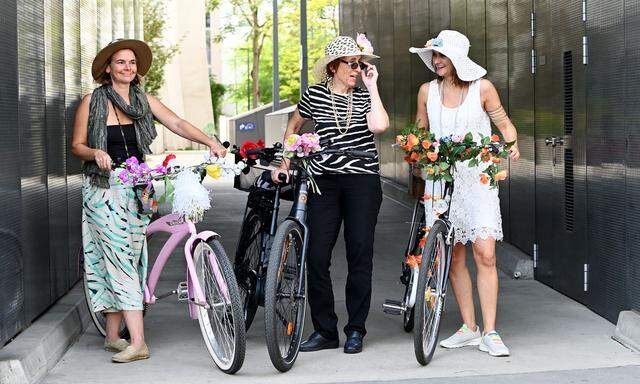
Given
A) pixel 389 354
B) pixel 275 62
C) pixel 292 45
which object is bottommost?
pixel 389 354

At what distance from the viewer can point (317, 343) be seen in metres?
7.09

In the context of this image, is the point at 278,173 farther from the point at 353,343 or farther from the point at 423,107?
the point at 353,343

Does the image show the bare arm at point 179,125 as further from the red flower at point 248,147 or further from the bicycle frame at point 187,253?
the bicycle frame at point 187,253

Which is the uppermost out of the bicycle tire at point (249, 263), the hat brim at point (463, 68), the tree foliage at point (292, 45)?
the tree foliage at point (292, 45)

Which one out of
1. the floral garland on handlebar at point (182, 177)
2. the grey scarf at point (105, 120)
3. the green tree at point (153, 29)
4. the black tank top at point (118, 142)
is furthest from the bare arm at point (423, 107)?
the green tree at point (153, 29)

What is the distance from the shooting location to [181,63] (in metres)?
72.5

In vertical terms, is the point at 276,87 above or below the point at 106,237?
above

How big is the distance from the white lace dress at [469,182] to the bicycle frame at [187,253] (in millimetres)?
1372

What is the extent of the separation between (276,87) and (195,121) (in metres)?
33.4

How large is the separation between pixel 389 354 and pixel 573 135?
2508 millimetres

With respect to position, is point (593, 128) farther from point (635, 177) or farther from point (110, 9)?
point (110, 9)

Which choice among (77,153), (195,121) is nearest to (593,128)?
(77,153)

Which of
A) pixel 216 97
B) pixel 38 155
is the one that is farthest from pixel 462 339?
pixel 216 97

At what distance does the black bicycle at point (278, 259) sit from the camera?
20.9ft
